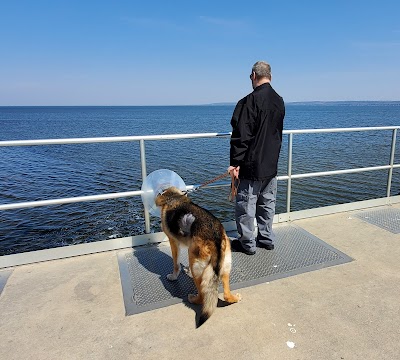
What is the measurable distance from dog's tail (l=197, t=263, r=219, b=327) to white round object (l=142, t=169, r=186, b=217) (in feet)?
3.52

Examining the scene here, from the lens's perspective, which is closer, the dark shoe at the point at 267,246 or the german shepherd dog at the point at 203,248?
the german shepherd dog at the point at 203,248

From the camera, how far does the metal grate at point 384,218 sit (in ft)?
14.1

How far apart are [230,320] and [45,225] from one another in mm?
7584

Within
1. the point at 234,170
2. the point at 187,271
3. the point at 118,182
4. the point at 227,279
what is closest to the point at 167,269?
the point at 187,271

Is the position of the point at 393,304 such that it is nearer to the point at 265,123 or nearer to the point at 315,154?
the point at 265,123

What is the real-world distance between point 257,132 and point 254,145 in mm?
137

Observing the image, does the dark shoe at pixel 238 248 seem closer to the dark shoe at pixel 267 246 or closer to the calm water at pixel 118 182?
the dark shoe at pixel 267 246

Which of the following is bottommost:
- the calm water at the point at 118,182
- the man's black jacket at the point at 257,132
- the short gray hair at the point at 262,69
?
the calm water at the point at 118,182

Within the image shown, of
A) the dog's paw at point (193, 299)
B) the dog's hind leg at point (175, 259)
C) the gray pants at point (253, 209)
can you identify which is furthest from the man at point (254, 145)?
the dog's paw at point (193, 299)

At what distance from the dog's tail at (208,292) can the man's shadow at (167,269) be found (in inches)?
4.8

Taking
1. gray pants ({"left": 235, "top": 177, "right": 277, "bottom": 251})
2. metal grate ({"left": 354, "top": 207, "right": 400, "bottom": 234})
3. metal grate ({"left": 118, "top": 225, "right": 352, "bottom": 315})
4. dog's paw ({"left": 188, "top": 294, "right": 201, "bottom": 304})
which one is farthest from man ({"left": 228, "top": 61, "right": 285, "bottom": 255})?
metal grate ({"left": 354, "top": 207, "right": 400, "bottom": 234})

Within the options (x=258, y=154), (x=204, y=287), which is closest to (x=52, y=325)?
(x=204, y=287)

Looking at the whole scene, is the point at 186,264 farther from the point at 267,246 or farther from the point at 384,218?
the point at 384,218

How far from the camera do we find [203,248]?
252 centimetres
